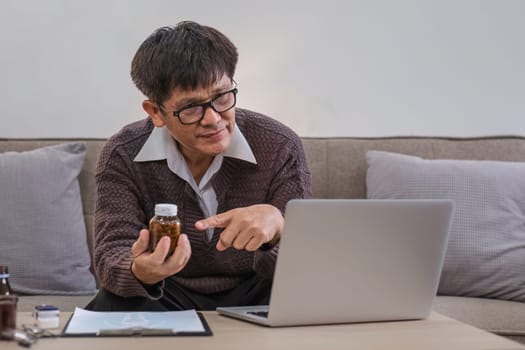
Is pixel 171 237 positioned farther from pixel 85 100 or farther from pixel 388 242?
pixel 85 100

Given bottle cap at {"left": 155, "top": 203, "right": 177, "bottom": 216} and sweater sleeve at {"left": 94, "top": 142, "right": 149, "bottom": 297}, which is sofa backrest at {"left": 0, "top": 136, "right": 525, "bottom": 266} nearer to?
sweater sleeve at {"left": 94, "top": 142, "right": 149, "bottom": 297}

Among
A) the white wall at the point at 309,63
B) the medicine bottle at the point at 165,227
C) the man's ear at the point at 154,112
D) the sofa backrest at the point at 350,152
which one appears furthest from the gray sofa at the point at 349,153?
the medicine bottle at the point at 165,227

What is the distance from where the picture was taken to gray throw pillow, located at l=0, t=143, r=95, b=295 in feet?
7.54

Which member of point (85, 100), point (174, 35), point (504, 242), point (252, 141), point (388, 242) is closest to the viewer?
point (388, 242)

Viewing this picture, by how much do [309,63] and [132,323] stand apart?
1.65m

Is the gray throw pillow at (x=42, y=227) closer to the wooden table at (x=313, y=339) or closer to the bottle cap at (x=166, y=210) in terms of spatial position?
the wooden table at (x=313, y=339)

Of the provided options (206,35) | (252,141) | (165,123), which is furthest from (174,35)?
(252,141)

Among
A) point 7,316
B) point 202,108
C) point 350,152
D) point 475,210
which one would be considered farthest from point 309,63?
point 7,316

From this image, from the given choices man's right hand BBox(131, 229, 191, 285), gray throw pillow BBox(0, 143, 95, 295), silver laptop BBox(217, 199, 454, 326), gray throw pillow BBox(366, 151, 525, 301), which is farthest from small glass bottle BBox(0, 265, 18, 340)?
gray throw pillow BBox(366, 151, 525, 301)

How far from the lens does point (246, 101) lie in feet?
9.25

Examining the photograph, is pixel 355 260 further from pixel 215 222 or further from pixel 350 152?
pixel 350 152

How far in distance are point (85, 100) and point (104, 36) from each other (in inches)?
8.7

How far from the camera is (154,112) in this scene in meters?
1.87

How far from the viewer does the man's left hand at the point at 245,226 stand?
4.70 feet
